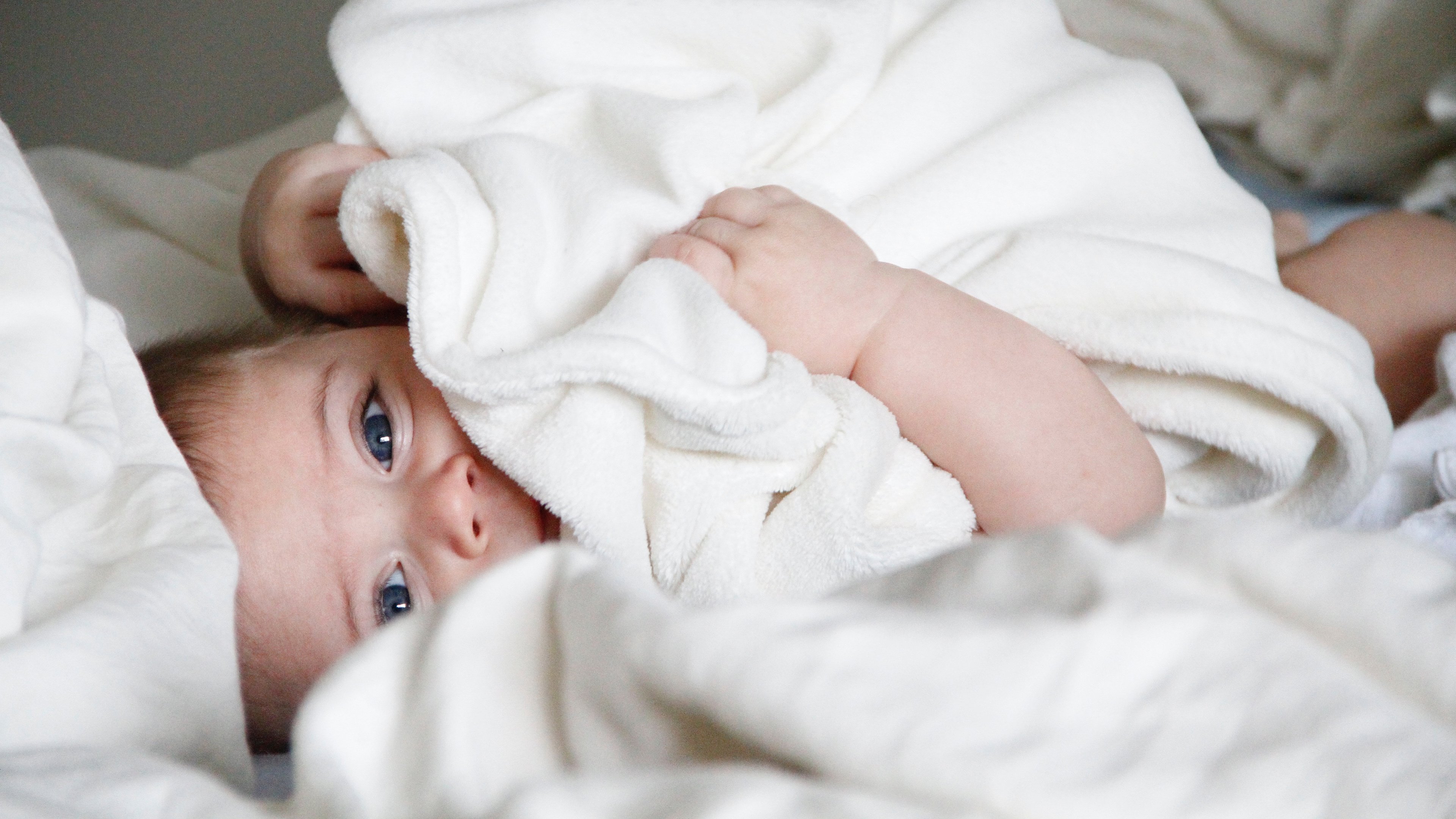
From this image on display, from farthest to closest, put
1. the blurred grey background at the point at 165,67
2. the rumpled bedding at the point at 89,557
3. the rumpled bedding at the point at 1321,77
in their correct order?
the blurred grey background at the point at 165,67 < the rumpled bedding at the point at 1321,77 < the rumpled bedding at the point at 89,557

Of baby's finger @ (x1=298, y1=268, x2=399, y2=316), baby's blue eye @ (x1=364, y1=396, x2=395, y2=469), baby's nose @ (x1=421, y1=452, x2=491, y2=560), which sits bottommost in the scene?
baby's nose @ (x1=421, y1=452, x2=491, y2=560)

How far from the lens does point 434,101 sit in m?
0.88

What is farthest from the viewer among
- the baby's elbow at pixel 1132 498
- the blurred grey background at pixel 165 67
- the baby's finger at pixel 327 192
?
the blurred grey background at pixel 165 67

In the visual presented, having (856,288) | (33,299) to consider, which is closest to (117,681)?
(33,299)

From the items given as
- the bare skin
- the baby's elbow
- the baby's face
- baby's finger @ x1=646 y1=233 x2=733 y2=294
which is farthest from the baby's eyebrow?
the bare skin

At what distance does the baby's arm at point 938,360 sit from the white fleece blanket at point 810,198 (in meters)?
0.03

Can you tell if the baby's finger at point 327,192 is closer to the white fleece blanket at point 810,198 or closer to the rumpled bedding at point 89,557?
the white fleece blanket at point 810,198

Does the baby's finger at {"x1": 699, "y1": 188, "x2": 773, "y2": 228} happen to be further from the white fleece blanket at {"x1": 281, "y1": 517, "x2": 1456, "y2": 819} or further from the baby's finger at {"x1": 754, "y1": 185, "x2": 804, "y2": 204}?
the white fleece blanket at {"x1": 281, "y1": 517, "x2": 1456, "y2": 819}

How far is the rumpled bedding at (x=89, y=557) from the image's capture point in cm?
43

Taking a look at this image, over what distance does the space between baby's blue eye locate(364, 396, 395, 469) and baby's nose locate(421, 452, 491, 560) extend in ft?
0.17

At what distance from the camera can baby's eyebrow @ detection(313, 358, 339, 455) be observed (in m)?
0.76

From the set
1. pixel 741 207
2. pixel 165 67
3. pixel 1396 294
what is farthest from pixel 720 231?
pixel 165 67

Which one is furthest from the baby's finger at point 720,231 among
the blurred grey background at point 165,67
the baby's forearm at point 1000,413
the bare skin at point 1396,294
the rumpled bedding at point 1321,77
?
the blurred grey background at point 165,67

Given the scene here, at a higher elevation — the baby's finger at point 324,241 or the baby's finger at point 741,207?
the baby's finger at point 741,207
